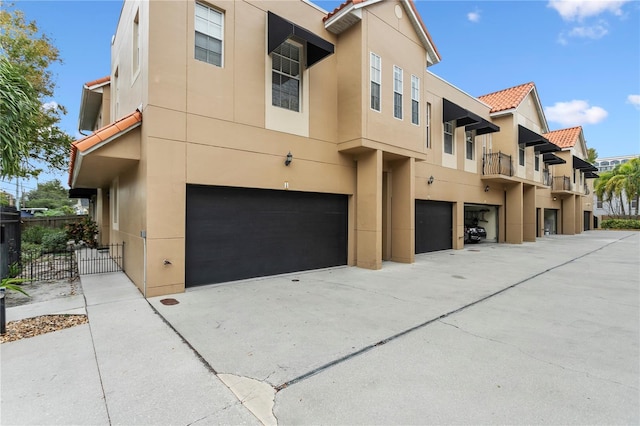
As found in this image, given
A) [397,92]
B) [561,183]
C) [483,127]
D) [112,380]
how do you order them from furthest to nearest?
1. [561,183]
2. [483,127]
3. [397,92]
4. [112,380]

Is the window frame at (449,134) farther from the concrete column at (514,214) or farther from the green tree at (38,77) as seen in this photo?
the green tree at (38,77)

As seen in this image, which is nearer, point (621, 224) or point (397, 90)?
point (397, 90)

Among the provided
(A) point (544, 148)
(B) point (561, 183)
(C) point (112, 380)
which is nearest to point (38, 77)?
(C) point (112, 380)

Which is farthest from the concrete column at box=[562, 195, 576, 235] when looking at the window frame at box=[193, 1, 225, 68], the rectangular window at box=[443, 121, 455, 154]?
the window frame at box=[193, 1, 225, 68]

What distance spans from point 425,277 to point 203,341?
6.24 meters

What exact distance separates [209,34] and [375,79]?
15.7 ft

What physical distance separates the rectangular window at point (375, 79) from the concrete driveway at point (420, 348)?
5.29m

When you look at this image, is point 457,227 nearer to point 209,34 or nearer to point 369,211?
point 369,211

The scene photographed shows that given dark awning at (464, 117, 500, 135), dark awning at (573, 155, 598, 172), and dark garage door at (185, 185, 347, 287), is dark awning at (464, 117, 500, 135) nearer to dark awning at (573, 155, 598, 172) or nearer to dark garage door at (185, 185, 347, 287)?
dark garage door at (185, 185, 347, 287)

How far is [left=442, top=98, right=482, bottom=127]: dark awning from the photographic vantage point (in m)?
12.8

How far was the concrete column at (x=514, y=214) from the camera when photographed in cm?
1750

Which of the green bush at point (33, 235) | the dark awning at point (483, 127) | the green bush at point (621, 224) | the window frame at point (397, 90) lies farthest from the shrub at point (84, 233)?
the green bush at point (621, 224)

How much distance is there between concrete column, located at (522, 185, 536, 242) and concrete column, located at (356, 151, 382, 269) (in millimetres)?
14954

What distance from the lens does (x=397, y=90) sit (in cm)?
977
